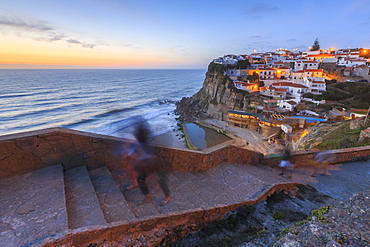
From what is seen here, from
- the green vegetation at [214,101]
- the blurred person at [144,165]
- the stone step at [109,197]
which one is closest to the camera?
the stone step at [109,197]

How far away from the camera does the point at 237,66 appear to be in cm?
5666

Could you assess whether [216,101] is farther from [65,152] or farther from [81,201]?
[81,201]

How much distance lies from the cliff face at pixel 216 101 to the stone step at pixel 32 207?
3540 cm

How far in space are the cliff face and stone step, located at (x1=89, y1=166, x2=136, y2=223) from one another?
114 ft

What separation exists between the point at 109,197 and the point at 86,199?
1.38 ft

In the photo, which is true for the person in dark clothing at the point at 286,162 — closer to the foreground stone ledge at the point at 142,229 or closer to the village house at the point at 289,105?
the foreground stone ledge at the point at 142,229

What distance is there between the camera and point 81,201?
11.1ft

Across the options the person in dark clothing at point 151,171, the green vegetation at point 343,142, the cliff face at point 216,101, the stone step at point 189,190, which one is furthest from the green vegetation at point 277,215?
the cliff face at point 216,101

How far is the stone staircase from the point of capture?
2.74 m

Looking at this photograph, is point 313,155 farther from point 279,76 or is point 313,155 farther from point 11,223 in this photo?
point 279,76

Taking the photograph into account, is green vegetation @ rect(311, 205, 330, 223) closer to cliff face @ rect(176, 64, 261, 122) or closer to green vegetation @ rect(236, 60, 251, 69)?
cliff face @ rect(176, 64, 261, 122)

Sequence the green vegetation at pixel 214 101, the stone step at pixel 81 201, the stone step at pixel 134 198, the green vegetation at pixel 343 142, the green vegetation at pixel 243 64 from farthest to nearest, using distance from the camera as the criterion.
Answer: the green vegetation at pixel 243 64
the green vegetation at pixel 214 101
the green vegetation at pixel 343 142
the stone step at pixel 134 198
the stone step at pixel 81 201

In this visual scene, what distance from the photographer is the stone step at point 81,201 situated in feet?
9.70

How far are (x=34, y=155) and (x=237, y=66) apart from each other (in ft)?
194
